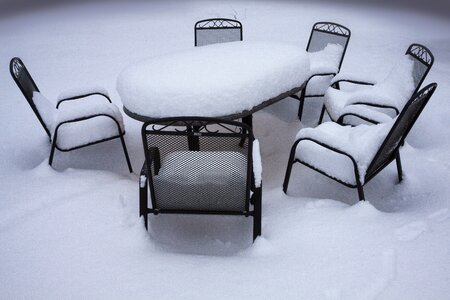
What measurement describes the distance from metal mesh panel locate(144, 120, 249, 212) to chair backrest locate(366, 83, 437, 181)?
0.85 meters

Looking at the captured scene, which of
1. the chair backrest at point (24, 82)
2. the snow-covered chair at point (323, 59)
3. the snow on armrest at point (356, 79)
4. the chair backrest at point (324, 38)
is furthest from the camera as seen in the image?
the chair backrest at point (324, 38)

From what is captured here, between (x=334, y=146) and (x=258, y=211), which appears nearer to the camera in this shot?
(x=258, y=211)

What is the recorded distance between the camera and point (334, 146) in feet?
→ 8.02

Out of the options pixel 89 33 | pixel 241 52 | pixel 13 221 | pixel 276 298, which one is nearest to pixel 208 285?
pixel 276 298

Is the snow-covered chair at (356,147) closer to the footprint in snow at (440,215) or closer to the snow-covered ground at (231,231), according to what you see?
the snow-covered ground at (231,231)

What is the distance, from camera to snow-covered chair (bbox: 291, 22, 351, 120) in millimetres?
3729

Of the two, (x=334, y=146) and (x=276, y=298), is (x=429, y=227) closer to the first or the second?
(x=334, y=146)

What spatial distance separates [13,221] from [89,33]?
521 cm

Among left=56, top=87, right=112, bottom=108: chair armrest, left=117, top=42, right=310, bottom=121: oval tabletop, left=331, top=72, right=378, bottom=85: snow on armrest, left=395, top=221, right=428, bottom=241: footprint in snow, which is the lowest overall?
left=395, top=221, right=428, bottom=241: footprint in snow

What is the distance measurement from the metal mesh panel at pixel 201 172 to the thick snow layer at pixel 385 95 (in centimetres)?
135

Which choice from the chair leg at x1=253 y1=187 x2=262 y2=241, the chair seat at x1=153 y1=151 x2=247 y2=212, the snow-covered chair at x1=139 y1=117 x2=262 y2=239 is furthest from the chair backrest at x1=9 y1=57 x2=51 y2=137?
the chair leg at x1=253 y1=187 x2=262 y2=241

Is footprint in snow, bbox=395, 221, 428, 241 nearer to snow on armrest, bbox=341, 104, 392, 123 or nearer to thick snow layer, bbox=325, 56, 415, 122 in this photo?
snow on armrest, bbox=341, 104, 392, 123

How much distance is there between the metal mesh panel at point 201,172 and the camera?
6.49ft

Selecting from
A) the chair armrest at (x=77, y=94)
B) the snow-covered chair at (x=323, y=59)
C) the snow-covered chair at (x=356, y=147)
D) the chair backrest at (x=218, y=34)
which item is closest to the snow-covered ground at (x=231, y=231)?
the snow-covered chair at (x=356, y=147)
